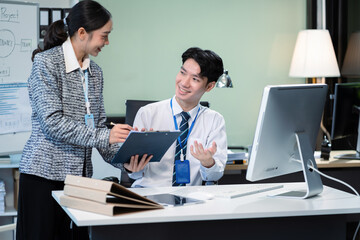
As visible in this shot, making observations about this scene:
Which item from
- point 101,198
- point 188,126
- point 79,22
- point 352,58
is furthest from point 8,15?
point 352,58

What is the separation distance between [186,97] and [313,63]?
2575mm

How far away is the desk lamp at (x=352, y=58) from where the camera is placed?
5195 millimetres

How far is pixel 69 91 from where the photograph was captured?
244cm

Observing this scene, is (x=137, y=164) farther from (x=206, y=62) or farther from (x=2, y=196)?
(x=2, y=196)

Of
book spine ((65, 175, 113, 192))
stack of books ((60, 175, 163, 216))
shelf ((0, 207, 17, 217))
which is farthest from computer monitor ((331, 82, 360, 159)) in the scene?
shelf ((0, 207, 17, 217))

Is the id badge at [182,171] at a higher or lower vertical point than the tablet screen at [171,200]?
higher

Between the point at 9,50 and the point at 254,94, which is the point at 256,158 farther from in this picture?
the point at 254,94

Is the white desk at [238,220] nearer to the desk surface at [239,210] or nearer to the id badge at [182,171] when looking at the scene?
the desk surface at [239,210]

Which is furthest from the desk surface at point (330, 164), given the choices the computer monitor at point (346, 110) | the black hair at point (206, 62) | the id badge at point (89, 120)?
the id badge at point (89, 120)

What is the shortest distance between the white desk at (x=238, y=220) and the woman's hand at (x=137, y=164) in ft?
1.21

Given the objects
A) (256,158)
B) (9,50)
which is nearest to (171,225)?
(256,158)

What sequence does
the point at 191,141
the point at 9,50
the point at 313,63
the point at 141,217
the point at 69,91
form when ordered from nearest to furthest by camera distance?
the point at 141,217, the point at 69,91, the point at 191,141, the point at 9,50, the point at 313,63

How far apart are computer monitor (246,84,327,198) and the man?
0.39 metres

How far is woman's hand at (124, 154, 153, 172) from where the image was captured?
2486 mm
